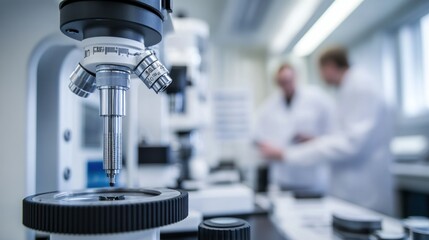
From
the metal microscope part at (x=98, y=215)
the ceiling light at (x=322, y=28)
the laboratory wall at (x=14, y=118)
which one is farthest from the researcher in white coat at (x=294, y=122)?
the metal microscope part at (x=98, y=215)

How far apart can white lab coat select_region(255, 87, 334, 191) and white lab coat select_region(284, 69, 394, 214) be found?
1.66 ft

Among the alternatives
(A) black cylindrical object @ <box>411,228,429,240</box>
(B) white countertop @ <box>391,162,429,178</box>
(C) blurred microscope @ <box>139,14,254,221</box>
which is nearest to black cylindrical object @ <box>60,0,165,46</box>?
(C) blurred microscope @ <box>139,14,254,221</box>

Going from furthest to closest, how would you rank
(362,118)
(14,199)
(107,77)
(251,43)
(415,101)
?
(251,43) → (415,101) → (362,118) → (14,199) → (107,77)

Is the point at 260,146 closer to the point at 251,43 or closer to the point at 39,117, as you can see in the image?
the point at 39,117

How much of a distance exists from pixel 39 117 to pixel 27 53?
0.12 metres

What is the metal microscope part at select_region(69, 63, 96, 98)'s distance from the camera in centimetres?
39

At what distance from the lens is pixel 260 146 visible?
216 cm

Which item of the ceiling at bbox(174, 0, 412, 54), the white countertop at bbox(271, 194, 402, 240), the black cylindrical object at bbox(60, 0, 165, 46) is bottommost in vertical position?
the white countertop at bbox(271, 194, 402, 240)

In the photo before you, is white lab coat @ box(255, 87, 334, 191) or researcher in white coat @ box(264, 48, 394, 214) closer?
researcher in white coat @ box(264, 48, 394, 214)

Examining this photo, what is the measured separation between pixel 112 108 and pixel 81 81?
53 millimetres

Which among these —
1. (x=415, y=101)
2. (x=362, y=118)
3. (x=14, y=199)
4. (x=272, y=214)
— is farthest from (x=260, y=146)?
(x=14, y=199)

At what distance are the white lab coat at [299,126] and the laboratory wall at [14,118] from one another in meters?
2.05

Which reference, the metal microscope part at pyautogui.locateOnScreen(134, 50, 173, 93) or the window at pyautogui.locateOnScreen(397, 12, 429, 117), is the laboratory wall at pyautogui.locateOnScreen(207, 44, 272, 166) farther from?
the metal microscope part at pyautogui.locateOnScreen(134, 50, 173, 93)

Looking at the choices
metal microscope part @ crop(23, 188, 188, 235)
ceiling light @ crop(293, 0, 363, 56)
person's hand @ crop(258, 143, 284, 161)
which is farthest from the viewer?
person's hand @ crop(258, 143, 284, 161)
